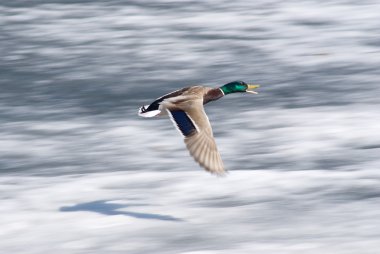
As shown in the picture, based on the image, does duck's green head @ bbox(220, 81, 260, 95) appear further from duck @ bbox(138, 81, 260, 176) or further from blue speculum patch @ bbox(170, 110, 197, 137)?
blue speculum patch @ bbox(170, 110, 197, 137)

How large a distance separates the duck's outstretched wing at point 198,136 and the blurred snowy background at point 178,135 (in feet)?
0.95

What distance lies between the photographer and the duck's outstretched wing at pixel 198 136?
17.2ft

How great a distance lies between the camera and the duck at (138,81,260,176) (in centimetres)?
527

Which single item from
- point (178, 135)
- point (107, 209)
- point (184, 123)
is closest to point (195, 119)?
point (184, 123)

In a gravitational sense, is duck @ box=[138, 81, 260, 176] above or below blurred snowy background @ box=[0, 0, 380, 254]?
above

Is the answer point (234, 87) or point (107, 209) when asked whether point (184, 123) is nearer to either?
point (107, 209)

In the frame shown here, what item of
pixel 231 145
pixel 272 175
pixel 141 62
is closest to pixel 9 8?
pixel 141 62

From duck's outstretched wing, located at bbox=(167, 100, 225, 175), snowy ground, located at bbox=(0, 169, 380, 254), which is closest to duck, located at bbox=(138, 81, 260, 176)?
duck's outstretched wing, located at bbox=(167, 100, 225, 175)

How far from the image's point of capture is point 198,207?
218 inches

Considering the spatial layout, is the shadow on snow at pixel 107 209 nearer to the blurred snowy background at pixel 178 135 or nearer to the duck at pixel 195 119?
the blurred snowy background at pixel 178 135

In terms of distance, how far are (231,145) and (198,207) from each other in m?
1.16

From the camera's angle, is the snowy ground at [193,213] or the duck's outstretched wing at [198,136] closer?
the snowy ground at [193,213]

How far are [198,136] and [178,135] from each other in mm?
1426

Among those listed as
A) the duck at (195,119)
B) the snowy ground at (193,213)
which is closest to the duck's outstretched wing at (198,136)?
the duck at (195,119)
